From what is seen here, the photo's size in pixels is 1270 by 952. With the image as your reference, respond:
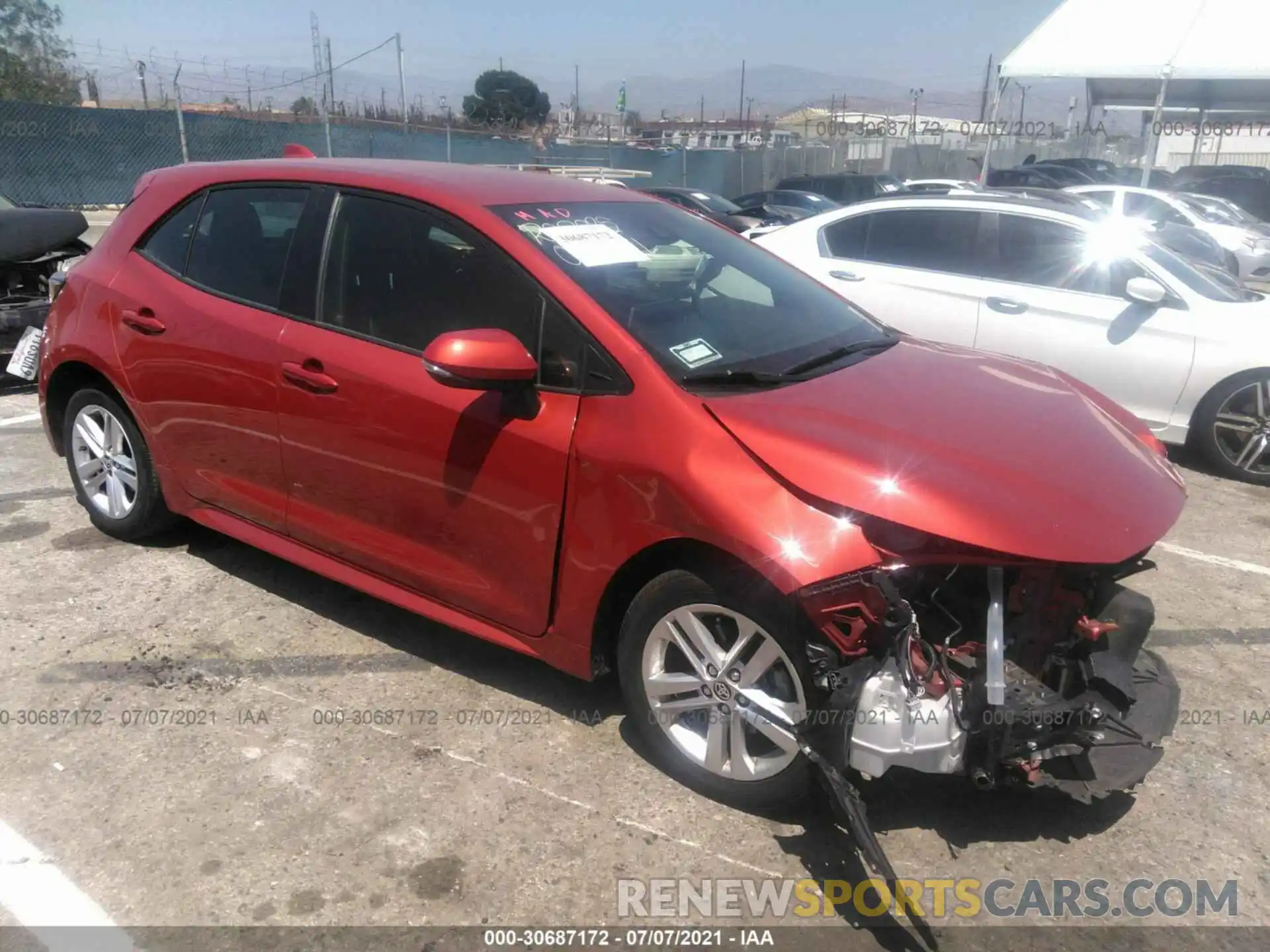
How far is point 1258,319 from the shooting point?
589cm

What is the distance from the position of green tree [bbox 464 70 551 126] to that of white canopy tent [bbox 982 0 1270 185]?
52.0 metres

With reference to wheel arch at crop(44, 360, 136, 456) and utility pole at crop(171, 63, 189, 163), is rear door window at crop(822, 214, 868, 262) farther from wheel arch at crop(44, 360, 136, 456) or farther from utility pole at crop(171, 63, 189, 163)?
utility pole at crop(171, 63, 189, 163)

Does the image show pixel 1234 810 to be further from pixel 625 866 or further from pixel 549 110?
pixel 549 110

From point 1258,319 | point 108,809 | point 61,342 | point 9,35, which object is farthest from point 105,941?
point 9,35

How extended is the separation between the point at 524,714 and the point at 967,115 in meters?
83.0

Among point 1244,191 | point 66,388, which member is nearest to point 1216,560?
point 66,388

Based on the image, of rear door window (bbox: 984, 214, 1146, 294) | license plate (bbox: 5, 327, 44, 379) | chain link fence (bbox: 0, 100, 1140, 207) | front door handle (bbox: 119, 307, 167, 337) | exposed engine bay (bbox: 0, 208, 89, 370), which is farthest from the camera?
chain link fence (bbox: 0, 100, 1140, 207)

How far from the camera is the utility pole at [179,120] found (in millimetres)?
19781

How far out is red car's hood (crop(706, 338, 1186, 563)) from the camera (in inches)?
96.5

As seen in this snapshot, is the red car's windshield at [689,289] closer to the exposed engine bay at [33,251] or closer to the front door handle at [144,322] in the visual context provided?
the front door handle at [144,322]

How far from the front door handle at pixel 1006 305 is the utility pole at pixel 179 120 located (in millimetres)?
18284

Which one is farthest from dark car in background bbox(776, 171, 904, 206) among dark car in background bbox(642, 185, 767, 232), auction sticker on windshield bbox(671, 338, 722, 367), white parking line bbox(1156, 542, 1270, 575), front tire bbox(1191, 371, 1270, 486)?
auction sticker on windshield bbox(671, 338, 722, 367)

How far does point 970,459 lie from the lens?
263cm

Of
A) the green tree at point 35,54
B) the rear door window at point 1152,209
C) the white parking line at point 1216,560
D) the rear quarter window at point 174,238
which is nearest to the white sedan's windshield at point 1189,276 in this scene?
the white parking line at point 1216,560
